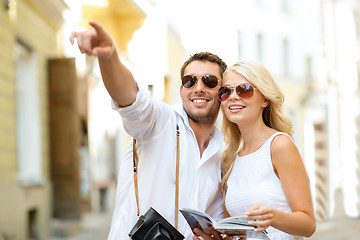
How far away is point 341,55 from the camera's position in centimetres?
1349

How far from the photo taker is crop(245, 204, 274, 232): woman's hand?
212cm

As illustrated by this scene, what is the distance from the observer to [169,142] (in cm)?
262

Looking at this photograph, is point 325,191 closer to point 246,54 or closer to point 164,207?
point 246,54

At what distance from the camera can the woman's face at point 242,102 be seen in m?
2.66

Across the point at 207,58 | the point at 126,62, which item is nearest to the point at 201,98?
the point at 207,58

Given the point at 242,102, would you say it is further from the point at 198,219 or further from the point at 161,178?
the point at 198,219

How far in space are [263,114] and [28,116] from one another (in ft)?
18.9

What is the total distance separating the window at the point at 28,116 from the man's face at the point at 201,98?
17.5ft

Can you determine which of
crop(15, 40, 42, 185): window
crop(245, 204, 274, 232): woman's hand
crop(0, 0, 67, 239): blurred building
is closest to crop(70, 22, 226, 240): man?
crop(245, 204, 274, 232): woman's hand

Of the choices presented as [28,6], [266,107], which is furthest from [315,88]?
[266,107]

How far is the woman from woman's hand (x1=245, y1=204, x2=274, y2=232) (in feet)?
0.17

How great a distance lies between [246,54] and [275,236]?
→ 1806 centimetres

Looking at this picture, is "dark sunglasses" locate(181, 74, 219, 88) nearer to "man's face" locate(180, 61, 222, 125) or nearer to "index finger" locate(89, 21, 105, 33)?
"man's face" locate(180, 61, 222, 125)

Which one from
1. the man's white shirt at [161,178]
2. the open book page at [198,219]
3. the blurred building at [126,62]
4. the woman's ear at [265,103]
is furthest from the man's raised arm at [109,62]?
the blurred building at [126,62]
